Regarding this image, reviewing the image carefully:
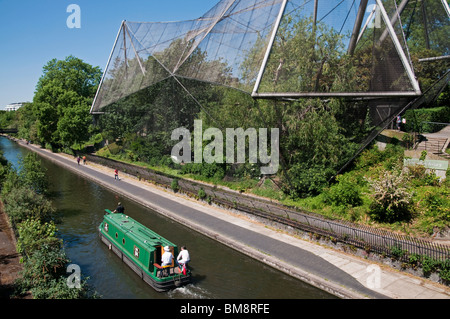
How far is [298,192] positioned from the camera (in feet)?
69.1

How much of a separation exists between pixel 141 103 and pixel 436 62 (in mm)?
26451

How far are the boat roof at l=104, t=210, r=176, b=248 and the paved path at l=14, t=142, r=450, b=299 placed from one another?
12.0 feet

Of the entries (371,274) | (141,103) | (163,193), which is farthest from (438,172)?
(141,103)

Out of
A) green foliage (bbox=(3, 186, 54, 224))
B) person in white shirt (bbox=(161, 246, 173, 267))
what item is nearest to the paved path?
person in white shirt (bbox=(161, 246, 173, 267))

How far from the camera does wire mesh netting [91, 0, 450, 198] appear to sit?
16453mm

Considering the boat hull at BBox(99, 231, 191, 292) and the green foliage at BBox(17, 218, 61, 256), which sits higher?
the green foliage at BBox(17, 218, 61, 256)

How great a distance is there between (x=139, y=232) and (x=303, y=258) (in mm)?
7211

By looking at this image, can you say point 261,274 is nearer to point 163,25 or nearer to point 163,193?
point 163,193

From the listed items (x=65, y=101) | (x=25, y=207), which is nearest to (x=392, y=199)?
(x=25, y=207)

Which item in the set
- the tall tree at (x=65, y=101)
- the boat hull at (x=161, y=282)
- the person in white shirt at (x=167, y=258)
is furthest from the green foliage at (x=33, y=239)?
the tall tree at (x=65, y=101)

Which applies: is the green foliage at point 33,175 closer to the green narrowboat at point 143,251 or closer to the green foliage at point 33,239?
the green narrowboat at point 143,251

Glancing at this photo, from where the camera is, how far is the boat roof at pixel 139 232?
13884 mm

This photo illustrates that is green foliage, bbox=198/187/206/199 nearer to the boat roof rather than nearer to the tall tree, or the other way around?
the boat roof

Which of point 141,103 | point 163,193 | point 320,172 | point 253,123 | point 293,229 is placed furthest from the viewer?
point 141,103
